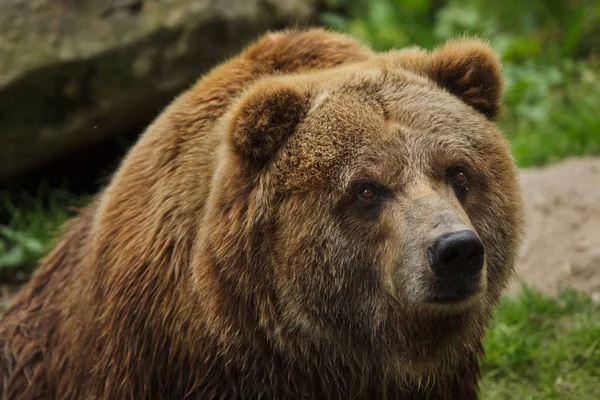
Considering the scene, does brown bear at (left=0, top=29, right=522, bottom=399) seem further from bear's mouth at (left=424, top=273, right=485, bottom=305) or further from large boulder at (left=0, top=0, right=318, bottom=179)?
large boulder at (left=0, top=0, right=318, bottom=179)

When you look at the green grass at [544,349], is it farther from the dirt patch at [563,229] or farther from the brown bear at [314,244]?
the brown bear at [314,244]

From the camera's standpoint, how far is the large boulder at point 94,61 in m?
7.79

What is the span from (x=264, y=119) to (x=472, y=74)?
1.11 m

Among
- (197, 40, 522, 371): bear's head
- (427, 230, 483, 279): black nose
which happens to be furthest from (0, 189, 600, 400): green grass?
(427, 230, 483, 279): black nose

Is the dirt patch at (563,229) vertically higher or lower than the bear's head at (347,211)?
lower

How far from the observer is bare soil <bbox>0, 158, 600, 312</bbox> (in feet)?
23.5

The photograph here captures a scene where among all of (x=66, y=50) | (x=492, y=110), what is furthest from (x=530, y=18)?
(x=492, y=110)

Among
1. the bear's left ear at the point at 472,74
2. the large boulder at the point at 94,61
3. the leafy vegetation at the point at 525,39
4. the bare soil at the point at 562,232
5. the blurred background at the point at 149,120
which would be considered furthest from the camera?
the leafy vegetation at the point at 525,39

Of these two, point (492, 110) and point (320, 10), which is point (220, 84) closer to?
point (492, 110)

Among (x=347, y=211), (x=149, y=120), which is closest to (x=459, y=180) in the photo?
(x=347, y=211)

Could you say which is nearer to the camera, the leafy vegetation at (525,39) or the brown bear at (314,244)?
the brown bear at (314,244)

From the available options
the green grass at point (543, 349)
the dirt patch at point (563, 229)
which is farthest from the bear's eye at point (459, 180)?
the dirt patch at point (563, 229)

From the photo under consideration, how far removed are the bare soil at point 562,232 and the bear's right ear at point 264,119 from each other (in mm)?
2925

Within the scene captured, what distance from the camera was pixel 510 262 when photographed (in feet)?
15.5
